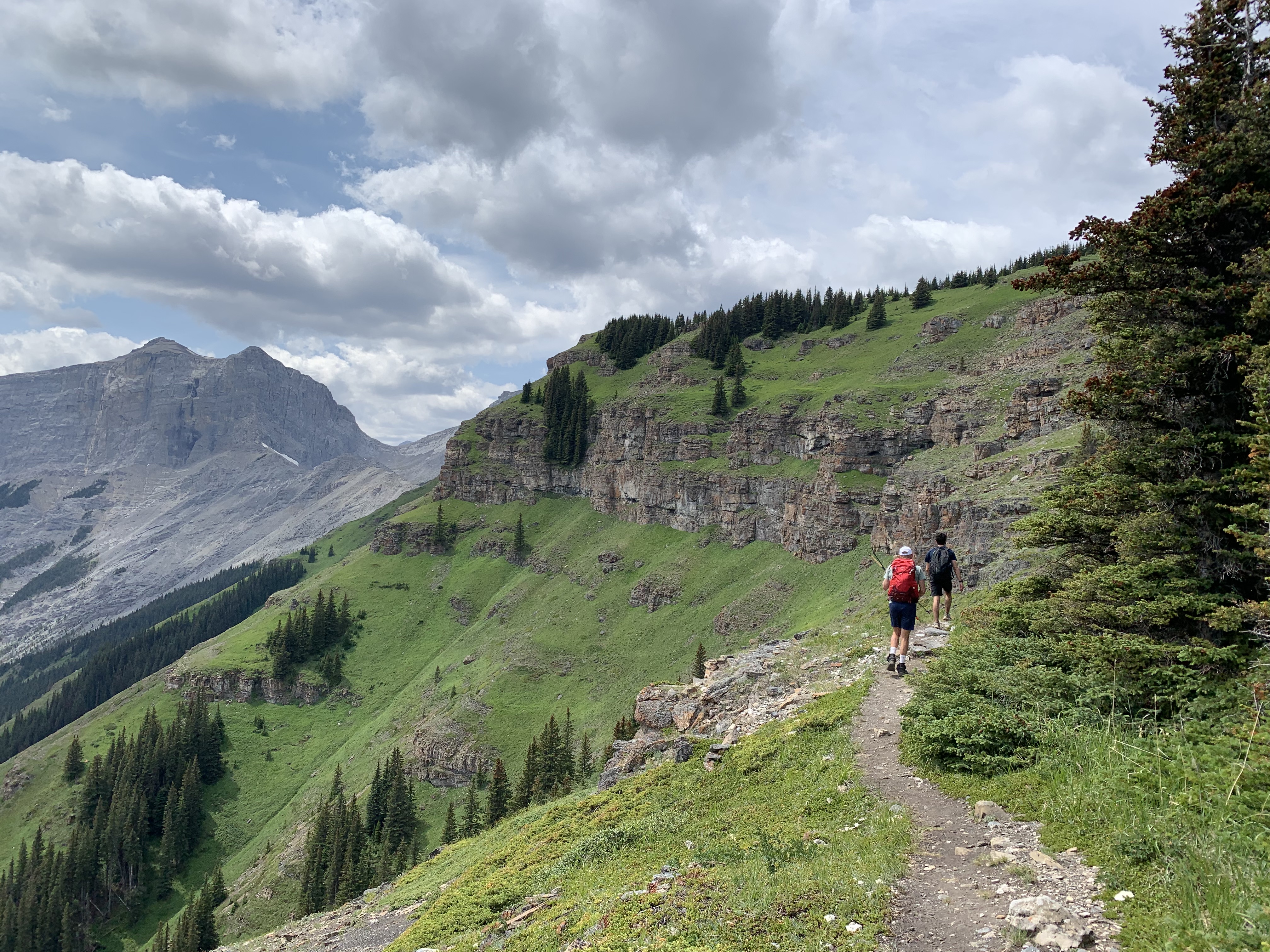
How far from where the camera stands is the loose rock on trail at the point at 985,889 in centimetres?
664

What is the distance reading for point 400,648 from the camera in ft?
480

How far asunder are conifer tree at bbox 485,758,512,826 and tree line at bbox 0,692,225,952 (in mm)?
42477

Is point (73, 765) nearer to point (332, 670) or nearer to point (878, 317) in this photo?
point (332, 670)

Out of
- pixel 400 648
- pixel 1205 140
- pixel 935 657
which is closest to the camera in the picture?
pixel 1205 140

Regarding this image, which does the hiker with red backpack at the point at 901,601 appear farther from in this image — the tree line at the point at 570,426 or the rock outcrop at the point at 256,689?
the tree line at the point at 570,426

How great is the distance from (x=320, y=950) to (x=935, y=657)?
23710 mm

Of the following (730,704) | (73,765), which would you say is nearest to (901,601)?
(730,704)

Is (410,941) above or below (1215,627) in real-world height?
below

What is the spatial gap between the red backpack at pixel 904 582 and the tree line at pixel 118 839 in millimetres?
103195

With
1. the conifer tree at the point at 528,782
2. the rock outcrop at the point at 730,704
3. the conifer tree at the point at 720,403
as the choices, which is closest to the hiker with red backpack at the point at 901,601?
the rock outcrop at the point at 730,704

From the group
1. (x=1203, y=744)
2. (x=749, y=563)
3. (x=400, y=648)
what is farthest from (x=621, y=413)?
(x=1203, y=744)

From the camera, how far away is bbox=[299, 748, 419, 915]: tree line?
75875 millimetres

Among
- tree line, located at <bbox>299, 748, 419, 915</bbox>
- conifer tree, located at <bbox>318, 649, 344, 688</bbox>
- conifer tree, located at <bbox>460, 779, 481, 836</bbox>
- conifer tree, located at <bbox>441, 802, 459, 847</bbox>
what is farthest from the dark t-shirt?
conifer tree, located at <bbox>318, 649, 344, 688</bbox>

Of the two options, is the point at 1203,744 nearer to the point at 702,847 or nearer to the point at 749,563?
the point at 702,847
